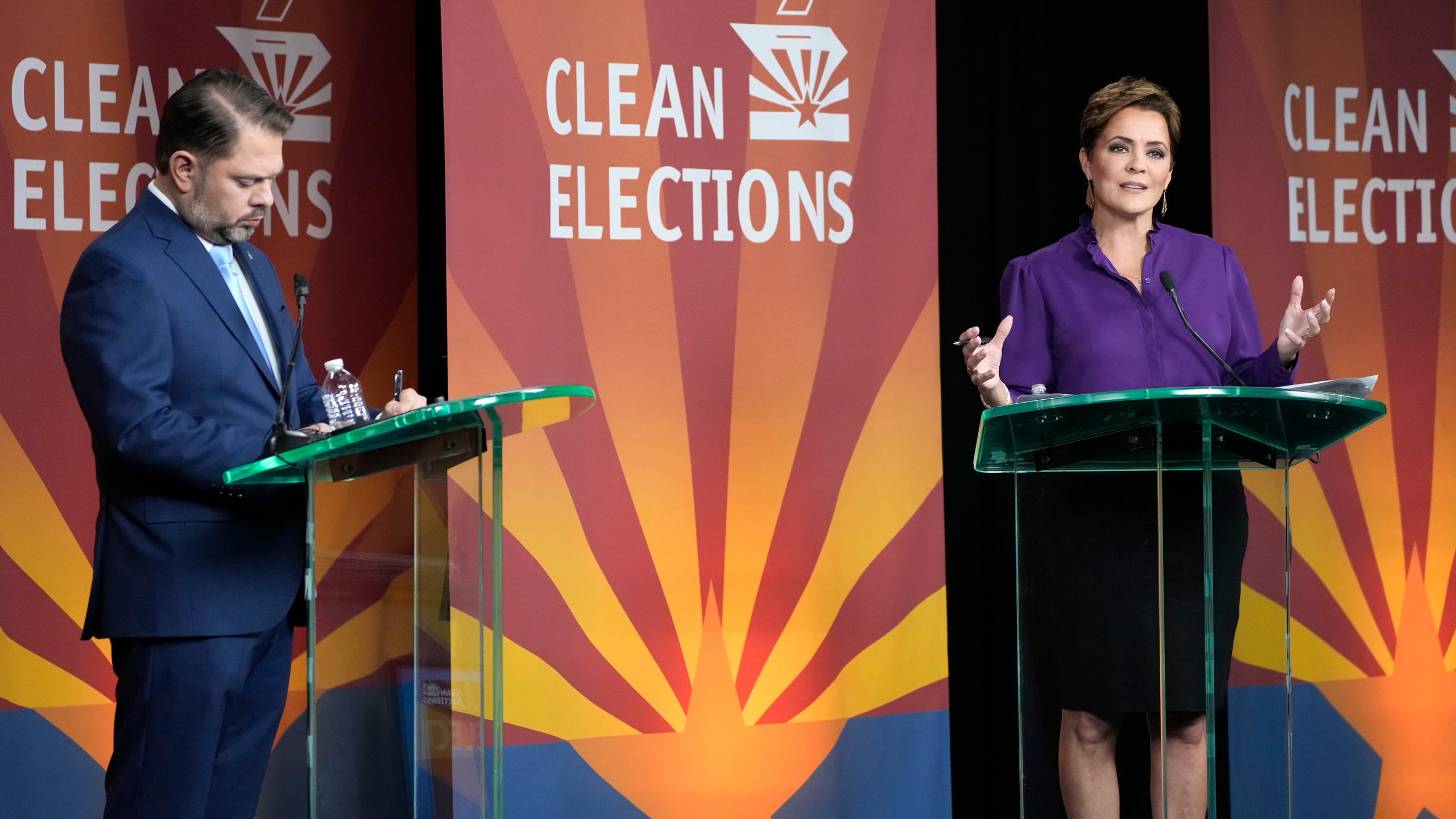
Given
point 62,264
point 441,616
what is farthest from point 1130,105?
point 62,264

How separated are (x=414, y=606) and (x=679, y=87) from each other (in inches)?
74.4

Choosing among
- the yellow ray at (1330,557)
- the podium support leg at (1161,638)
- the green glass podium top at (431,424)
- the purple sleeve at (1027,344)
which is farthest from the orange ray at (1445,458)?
the green glass podium top at (431,424)

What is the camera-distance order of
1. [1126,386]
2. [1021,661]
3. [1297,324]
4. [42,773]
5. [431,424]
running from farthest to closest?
1. [42,773]
2. [1126,386]
3. [1297,324]
4. [1021,661]
5. [431,424]

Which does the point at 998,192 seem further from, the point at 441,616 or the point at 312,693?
the point at 312,693

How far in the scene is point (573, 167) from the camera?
10.8ft

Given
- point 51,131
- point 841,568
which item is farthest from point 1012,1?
point 51,131

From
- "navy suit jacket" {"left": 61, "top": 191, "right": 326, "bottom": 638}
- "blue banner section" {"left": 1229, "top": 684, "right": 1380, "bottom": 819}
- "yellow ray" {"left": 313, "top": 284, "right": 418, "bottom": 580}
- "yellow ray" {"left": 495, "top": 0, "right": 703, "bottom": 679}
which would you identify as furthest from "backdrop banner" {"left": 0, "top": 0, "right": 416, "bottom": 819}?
"blue banner section" {"left": 1229, "top": 684, "right": 1380, "bottom": 819}

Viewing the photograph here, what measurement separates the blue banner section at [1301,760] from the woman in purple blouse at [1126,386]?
2.9 inches

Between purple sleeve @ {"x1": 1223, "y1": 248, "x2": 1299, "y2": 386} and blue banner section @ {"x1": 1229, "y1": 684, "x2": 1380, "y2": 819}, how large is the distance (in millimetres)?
754

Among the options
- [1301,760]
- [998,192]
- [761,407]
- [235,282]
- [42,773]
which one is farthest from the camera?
[998,192]

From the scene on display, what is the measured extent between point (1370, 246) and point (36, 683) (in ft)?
12.9

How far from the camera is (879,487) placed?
138 inches

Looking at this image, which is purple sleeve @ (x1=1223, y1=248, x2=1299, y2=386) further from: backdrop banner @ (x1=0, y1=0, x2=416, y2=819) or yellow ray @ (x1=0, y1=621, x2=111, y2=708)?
yellow ray @ (x1=0, y1=621, x2=111, y2=708)

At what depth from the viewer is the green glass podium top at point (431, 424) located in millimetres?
1684
